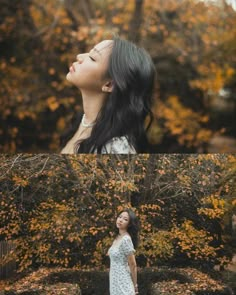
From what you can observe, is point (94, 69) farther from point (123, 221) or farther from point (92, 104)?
point (123, 221)

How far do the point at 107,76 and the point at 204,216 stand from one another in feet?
2.97

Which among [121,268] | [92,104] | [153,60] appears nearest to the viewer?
[121,268]

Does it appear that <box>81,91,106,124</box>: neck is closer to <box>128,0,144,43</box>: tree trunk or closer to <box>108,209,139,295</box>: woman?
<box>108,209,139,295</box>: woman

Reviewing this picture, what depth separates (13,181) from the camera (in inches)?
108

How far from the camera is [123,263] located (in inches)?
104

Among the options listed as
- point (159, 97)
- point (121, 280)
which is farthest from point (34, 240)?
point (159, 97)

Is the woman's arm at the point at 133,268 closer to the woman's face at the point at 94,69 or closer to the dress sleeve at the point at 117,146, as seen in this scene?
the dress sleeve at the point at 117,146

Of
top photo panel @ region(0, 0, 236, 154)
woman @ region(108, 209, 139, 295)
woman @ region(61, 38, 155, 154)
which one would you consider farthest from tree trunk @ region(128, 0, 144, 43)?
woman @ region(108, 209, 139, 295)

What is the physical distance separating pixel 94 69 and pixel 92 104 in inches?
7.5

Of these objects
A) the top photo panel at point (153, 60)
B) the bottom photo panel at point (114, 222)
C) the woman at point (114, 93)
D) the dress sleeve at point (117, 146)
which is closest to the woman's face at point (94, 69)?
the woman at point (114, 93)

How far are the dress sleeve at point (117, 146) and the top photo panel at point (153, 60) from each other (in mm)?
830

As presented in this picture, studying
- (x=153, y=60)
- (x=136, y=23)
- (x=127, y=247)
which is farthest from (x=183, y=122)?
(x=127, y=247)

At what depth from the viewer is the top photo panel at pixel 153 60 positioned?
364cm

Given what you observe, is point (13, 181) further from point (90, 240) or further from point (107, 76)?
point (107, 76)
